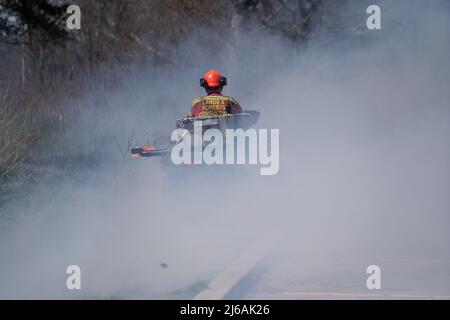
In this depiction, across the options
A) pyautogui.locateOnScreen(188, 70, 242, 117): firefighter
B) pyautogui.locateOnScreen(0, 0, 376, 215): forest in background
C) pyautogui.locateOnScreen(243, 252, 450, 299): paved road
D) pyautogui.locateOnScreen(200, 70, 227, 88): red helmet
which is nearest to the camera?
pyautogui.locateOnScreen(243, 252, 450, 299): paved road

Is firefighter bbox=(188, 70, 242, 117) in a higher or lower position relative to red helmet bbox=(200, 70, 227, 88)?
lower

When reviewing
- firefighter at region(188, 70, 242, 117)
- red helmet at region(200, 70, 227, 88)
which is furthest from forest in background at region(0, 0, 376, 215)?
firefighter at region(188, 70, 242, 117)

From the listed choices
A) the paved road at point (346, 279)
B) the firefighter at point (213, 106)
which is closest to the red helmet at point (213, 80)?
the firefighter at point (213, 106)

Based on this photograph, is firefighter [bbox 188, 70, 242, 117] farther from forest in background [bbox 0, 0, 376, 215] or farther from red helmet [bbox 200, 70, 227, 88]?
forest in background [bbox 0, 0, 376, 215]

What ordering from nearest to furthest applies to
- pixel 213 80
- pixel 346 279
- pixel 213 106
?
pixel 346 279, pixel 213 106, pixel 213 80

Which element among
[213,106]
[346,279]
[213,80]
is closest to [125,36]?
[213,80]

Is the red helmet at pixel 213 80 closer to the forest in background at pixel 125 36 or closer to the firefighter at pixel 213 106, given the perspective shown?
the firefighter at pixel 213 106

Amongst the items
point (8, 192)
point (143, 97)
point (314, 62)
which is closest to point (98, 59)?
point (143, 97)

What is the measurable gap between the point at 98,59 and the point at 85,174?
783cm

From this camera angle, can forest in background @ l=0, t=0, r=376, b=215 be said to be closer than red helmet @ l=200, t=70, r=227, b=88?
No

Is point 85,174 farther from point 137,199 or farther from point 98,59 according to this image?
point 98,59

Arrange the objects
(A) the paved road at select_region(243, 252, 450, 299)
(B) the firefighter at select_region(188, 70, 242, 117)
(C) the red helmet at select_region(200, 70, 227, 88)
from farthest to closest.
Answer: (C) the red helmet at select_region(200, 70, 227, 88), (B) the firefighter at select_region(188, 70, 242, 117), (A) the paved road at select_region(243, 252, 450, 299)

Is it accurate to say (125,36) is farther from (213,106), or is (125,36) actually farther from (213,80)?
(213,106)

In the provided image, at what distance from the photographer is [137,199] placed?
12.9m
